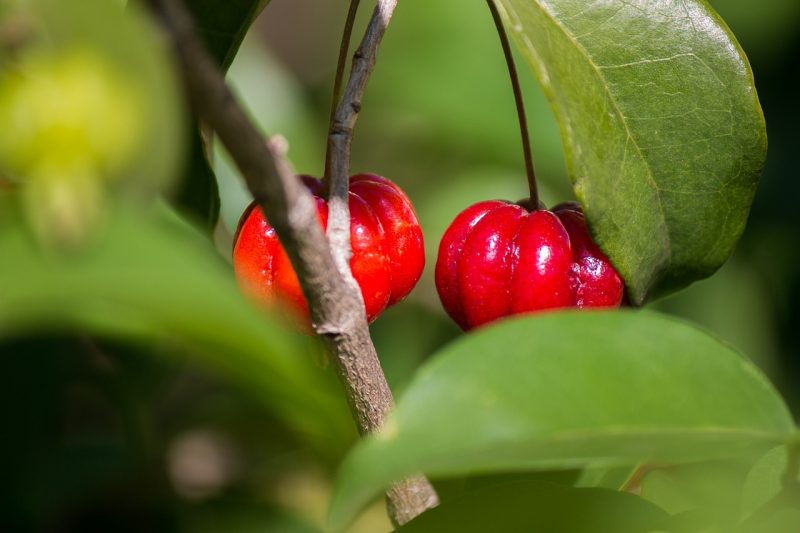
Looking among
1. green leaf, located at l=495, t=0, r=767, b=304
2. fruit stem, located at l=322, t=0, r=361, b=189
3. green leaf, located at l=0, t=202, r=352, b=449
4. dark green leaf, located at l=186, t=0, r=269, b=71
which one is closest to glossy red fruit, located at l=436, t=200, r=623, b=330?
green leaf, located at l=495, t=0, r=767, b=304

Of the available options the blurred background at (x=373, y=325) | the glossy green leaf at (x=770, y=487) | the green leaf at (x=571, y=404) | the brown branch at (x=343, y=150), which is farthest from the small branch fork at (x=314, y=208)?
the blurred background at (x=373, y=325)

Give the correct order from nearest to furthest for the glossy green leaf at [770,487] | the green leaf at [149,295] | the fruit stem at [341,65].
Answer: the green leaf at [149,295], the glossy green leaf at [770,487], the fruit stem at [341,65]

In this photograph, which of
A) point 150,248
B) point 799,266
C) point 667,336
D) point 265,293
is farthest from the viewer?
point 799,266

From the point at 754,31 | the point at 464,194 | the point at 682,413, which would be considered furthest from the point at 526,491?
the point at 754,31

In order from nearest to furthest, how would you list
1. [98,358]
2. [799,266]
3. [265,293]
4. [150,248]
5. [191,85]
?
[150,248] < [191,85] < [265,293] < [98,358] < [799,266]

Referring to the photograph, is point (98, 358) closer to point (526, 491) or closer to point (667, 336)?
point (526, 491)

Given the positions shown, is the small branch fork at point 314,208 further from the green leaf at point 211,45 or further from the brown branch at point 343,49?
the green leaf at point 211,45

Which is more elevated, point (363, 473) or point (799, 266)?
point (363, 473)
